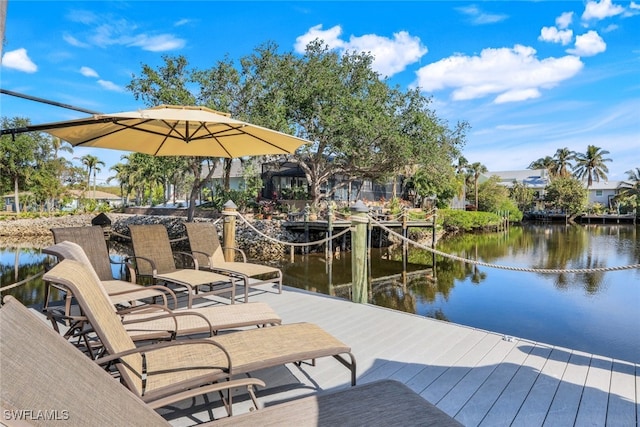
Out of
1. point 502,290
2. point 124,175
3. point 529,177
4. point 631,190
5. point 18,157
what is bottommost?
point 502,290

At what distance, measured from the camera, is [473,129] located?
25453mm

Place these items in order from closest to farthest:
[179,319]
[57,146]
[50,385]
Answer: [50,385]
[179,319]
[57,146]

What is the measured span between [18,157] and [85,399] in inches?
1552

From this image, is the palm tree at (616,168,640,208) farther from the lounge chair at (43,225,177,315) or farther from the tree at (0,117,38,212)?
the tree at (0,117,38,212)

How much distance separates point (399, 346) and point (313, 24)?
2133 cm

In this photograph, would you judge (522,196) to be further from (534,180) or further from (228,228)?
(228,228)

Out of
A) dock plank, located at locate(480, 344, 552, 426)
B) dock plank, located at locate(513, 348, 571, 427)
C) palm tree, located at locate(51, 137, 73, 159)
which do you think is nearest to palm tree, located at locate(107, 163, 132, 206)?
palm tree, located at locate(51, 137, 73, 159)

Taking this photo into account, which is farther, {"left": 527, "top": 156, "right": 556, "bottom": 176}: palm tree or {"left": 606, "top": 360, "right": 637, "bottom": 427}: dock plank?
{"left": 527, "top": 156, "right": 556, "bottom": 176}: palm tree

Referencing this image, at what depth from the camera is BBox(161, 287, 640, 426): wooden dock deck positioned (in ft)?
7.79

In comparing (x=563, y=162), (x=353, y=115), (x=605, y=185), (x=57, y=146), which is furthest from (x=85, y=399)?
(x=563, y=162)

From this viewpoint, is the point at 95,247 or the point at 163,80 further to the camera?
the point at 163,80

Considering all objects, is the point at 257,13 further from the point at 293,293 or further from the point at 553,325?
the point at 553,325

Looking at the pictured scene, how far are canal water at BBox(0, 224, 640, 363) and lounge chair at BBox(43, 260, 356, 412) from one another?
3839 millimetres

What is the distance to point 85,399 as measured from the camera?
125 centimetres
